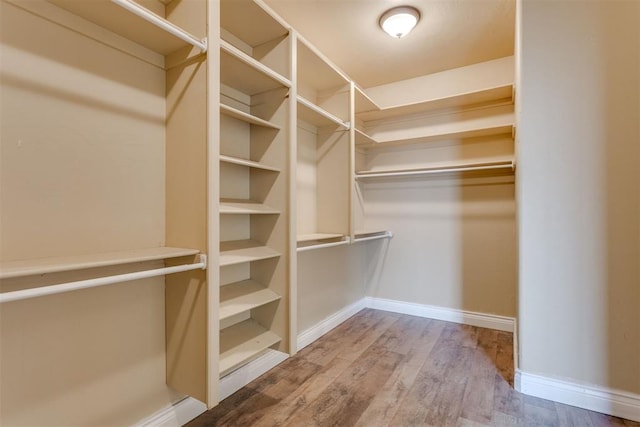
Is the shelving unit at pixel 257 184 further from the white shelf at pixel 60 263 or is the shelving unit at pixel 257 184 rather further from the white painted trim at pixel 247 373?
the white shelf at pixel 60 263

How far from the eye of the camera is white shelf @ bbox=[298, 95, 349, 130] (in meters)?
2.13

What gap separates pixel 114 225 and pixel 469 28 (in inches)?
108

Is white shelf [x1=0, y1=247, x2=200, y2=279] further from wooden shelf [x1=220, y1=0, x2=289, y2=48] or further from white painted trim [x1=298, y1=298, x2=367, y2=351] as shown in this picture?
white painted trim [x1=298, y1=298, x2=367, y2=351]

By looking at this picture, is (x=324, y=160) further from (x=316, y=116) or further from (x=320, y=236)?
(x=320, y=236)

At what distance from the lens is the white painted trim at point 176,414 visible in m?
1.46

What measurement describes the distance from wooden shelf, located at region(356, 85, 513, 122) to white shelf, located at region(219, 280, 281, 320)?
6.99 ft

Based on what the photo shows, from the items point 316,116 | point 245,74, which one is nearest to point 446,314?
point 316,116

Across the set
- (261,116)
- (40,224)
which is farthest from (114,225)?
(261,116)

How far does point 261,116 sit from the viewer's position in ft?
6.42

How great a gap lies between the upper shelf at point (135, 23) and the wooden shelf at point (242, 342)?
1.49 m

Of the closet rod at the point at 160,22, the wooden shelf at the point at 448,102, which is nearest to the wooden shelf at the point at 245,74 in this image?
the closet rod at the point at 160,22

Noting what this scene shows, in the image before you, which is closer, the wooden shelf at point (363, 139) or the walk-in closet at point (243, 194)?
the walk-in closet at point (243, 194)

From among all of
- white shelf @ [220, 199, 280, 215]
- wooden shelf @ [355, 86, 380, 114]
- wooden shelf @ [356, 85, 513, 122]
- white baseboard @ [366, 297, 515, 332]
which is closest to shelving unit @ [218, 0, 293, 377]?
white shelf @ [220, 199, 280, 215]

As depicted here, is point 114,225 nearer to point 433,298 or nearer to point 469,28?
point 469,28
